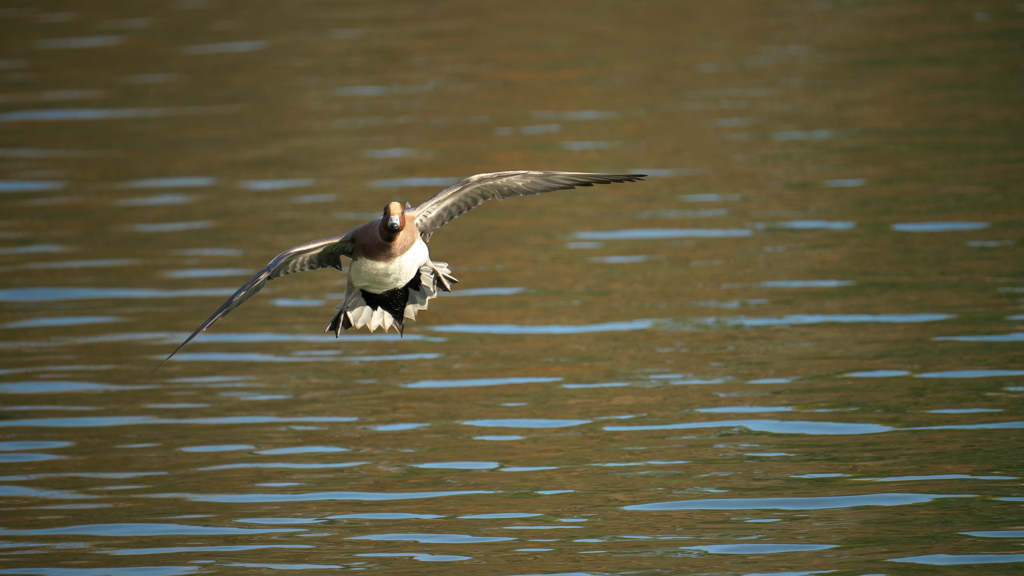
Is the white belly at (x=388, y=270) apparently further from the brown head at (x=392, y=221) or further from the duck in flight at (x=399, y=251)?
the brown head at (x=392, y=221)

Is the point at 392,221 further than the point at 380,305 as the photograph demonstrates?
No

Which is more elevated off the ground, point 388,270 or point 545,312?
point 388,270

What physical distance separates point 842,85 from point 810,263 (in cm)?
625

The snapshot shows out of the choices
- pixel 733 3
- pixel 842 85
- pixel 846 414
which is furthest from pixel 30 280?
pixel 733 3

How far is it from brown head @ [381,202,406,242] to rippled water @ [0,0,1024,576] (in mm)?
1558

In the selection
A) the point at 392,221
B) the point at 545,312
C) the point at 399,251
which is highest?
the point at 392,221

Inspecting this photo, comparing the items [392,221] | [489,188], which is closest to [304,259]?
[392,221]

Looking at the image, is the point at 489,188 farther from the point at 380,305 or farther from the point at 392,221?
the point at 380,305

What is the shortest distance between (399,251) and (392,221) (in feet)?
1.61

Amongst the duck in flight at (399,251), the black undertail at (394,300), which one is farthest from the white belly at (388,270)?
the black undertail at (394,300)

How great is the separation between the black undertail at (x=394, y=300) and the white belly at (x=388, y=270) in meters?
0.16

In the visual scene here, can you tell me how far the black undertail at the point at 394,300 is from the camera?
848 centimetres

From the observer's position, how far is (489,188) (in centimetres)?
820

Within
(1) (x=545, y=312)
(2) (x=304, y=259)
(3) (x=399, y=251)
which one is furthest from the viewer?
(1) (x=545, y=312)
